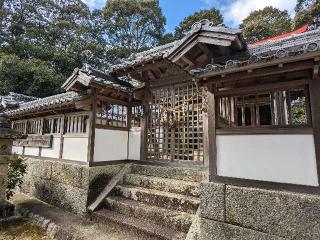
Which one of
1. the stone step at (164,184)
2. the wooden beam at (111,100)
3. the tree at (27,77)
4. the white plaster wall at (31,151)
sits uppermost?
the tree at (27,77)

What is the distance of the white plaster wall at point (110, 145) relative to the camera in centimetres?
819

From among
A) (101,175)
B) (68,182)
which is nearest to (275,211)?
(101,175)

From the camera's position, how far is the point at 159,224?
5934 mm

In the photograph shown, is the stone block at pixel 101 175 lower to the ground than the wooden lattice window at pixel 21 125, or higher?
lower

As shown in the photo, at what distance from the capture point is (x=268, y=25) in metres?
27.8

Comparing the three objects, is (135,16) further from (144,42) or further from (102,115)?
(102,115)

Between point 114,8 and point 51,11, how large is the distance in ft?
29.3

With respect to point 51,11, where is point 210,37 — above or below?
below

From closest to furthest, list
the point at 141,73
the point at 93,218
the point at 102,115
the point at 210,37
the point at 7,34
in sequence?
the point at 210,37
the point at 93,218
the point at 102,115
the point at 141,73
the point at 7,34

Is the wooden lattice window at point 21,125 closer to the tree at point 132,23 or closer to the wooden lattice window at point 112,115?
the wooden lattice window at point 112,115

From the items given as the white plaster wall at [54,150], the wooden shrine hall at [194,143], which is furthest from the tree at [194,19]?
the white plaster wall at [54,150]

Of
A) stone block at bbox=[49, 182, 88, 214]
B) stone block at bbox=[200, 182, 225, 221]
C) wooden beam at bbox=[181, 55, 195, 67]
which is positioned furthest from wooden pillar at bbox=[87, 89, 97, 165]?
stone block at bbox=[200, 182, 225, 221]

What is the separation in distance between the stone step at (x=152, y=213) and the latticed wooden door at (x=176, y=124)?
86.6 inches

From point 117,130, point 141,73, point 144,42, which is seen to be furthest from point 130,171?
point 144,42
